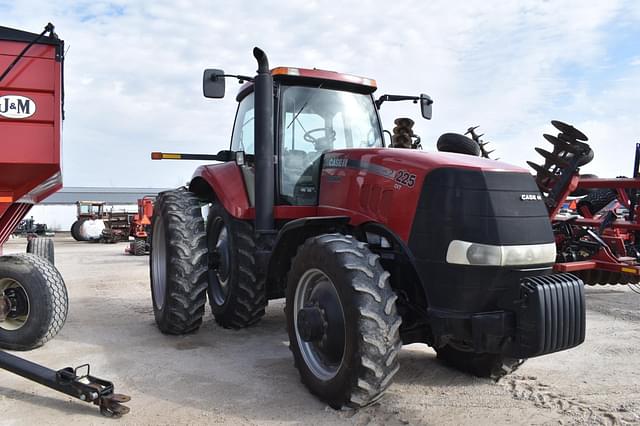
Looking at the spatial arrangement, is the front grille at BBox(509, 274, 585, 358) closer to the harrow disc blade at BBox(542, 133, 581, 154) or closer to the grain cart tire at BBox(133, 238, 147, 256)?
the harrow disc blade at BBox(542, 133, 581, 154)

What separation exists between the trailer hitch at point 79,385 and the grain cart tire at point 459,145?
2.94 m

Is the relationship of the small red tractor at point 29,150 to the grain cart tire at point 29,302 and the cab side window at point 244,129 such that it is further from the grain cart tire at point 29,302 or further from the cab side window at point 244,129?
the cab side window at point 244,129

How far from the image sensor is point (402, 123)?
5.48 metres

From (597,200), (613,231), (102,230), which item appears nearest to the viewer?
(613,231)

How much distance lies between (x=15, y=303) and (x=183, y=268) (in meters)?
1.46

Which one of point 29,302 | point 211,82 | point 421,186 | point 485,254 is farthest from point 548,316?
point 29,302

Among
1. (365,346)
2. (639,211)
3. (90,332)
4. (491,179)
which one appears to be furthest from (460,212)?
(639,211)

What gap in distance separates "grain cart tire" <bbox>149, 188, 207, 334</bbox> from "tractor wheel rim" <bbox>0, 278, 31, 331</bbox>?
118 cm

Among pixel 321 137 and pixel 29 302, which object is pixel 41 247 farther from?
pixel 321 137

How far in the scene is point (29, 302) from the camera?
450cm

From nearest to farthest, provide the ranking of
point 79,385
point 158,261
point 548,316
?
point 548,316
point 79,385
point 158,261

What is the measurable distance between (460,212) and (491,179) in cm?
29

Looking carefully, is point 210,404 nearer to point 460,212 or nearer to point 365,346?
point 365,346

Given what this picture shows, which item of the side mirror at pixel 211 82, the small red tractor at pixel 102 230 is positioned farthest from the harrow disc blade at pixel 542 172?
Answer: the small red tractor at pixel 102 230
